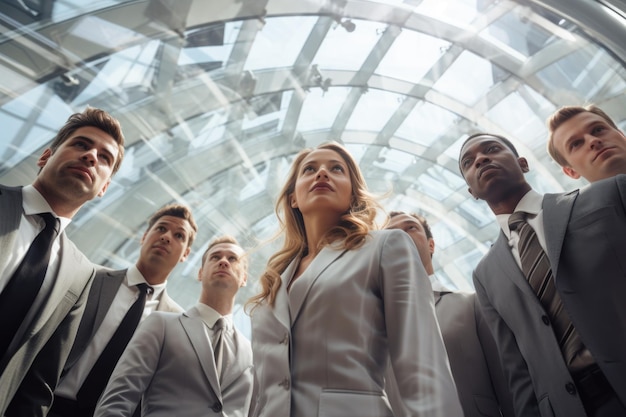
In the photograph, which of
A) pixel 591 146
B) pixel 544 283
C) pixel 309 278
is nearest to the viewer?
pixel 309 278

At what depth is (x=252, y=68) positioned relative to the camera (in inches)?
204

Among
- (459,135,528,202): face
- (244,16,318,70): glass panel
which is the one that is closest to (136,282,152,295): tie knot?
(459,135,528,202): face

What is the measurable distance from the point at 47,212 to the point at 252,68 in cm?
346

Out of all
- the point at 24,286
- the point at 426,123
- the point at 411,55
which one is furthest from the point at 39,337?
the point at 426,123

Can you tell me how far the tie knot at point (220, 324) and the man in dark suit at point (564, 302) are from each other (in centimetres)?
169

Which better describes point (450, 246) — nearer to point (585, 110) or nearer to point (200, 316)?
point (585, 110)

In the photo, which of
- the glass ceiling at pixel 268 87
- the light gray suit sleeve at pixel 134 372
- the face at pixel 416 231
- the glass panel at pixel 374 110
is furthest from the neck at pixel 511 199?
the glass panel at pixel 374 110

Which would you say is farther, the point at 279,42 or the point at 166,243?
the point at 279,42

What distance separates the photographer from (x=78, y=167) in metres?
2.49

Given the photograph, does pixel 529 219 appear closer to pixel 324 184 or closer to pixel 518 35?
pixel 324 184

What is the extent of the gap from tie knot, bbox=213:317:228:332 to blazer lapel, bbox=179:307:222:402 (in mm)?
121

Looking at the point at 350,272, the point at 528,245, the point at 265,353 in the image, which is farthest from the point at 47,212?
the point at 528,245

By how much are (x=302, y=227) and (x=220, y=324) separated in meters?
1.17

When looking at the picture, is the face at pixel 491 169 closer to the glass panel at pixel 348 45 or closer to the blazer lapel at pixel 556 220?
the blazer lapel at pixel 556 220
